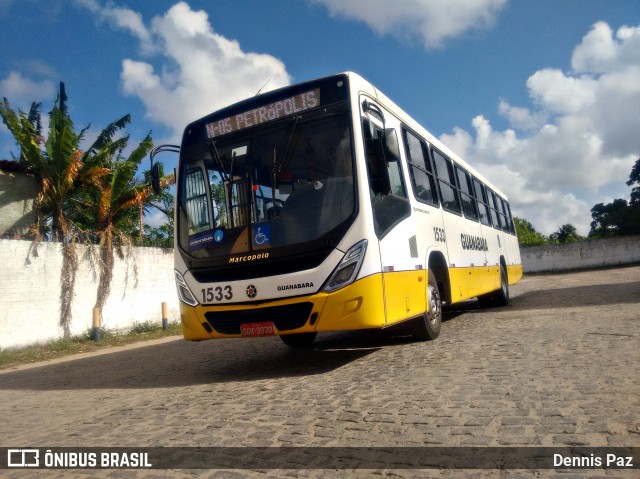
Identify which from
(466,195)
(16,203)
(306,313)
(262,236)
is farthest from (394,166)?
(16,203)

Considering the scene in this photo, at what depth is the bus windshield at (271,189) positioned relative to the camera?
5.77 m

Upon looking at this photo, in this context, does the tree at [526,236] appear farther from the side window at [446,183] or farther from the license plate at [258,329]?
the license plate at [258,329]

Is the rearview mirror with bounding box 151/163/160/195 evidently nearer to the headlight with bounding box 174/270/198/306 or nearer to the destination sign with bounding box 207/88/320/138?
the destination sign with bounding box 207/88/320/138

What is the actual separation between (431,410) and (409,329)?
11.5 ft

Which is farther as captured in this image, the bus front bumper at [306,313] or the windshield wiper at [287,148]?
the windshield wiper at [287,148]

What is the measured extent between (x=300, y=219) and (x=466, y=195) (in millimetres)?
6279

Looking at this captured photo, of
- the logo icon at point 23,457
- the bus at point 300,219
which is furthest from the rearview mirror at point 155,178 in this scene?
the logo icon at point 23,457

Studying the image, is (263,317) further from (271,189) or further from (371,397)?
(371,397)

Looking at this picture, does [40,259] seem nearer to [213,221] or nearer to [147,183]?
[147,183]

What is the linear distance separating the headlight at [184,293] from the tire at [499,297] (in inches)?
346

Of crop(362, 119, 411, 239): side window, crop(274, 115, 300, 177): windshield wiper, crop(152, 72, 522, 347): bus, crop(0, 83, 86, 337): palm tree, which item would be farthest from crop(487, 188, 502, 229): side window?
crop(0, 83, 86, 337): palm tree

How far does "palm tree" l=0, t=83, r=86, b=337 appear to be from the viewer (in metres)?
13.3

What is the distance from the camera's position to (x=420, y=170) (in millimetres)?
7918

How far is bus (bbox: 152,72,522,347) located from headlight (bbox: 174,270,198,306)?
0.08 feet
